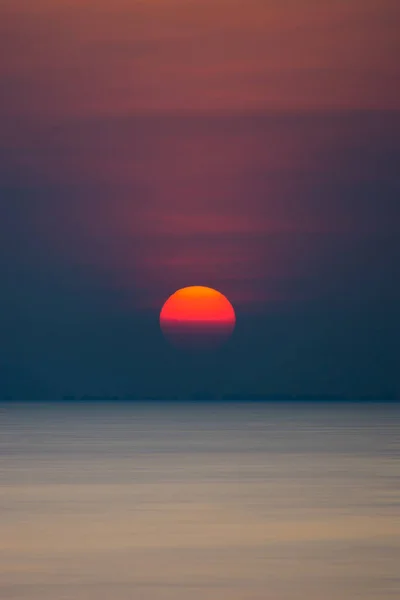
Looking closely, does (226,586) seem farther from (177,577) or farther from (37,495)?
(37,495)

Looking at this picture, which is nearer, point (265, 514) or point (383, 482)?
point (265, 514)

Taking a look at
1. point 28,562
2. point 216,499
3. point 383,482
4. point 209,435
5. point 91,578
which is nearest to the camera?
point 91,578

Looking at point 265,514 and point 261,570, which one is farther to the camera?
point 265,514

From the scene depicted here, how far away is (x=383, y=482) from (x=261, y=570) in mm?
12143

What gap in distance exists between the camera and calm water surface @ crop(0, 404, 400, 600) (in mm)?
14680

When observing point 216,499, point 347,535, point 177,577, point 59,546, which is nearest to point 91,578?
point 177,577

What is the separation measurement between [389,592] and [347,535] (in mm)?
4503

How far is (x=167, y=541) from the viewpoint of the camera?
18141 mm

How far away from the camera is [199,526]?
19.7 meters

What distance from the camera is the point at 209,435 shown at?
5241cm

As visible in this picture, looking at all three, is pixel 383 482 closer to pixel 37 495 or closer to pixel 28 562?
pixel 37 495

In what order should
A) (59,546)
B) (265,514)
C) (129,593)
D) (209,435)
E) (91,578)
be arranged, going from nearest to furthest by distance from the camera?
1. (129,593)
2. (91,578)
3. (59,546)
4. (265,514)
5. (209,435)

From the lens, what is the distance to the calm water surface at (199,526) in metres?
14.7

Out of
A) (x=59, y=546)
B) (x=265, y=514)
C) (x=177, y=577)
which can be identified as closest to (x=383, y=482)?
(x=265, y=514)
